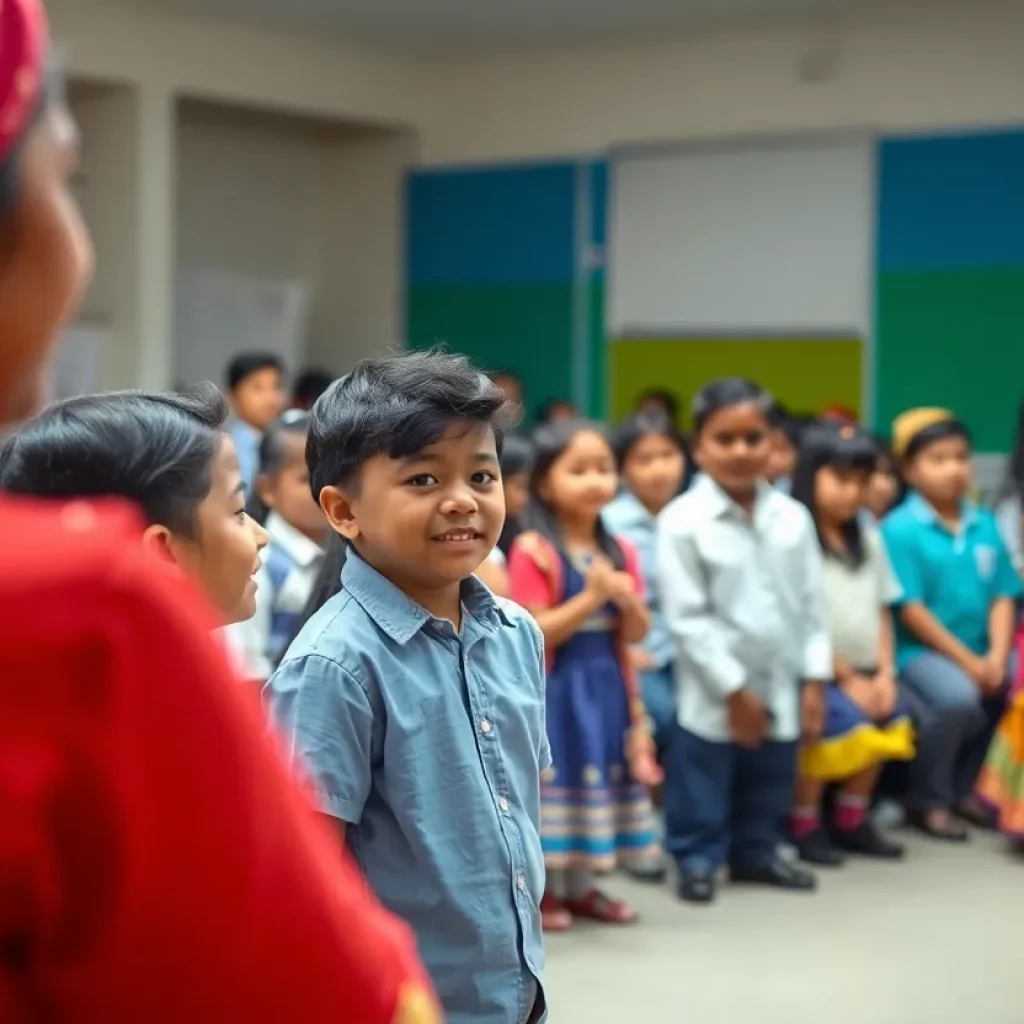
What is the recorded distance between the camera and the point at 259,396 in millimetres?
5402

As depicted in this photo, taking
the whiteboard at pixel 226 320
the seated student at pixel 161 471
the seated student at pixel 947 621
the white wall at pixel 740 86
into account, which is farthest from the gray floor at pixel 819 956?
the whiteboard at pixel 226 320

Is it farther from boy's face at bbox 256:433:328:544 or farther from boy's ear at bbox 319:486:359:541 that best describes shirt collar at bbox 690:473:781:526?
boy's ear at bbox 319:486:359:541

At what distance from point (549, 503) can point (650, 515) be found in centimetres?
100

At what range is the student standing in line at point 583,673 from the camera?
337 centimetres

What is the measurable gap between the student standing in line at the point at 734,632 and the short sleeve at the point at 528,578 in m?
0.42

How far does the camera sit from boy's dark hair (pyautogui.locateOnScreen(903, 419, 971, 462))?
448 cm

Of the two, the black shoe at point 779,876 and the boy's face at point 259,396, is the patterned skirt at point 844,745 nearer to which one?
the black shoe at point 779,876

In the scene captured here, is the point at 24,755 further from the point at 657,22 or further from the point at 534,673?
the point at 657,22

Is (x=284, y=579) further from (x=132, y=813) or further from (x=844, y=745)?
(x=132, y=813)

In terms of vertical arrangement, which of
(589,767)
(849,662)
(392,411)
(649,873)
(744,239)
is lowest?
(649,873)

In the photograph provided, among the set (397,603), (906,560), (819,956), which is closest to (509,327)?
(906,560)

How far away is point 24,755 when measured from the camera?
49 centimetres

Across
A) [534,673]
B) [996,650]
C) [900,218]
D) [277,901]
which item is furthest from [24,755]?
[900,218]

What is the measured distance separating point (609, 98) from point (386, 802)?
6489mm
